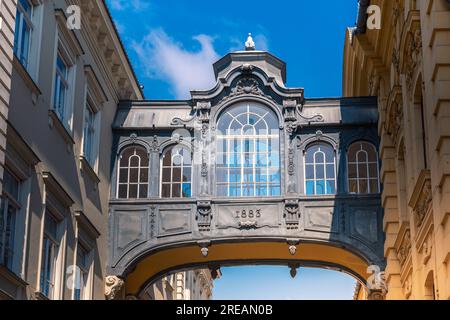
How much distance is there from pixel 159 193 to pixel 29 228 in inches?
247

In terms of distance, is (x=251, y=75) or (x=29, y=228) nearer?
(x=29, y=228)

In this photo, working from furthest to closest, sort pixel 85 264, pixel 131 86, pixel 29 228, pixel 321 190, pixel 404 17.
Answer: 1. pixel 131 86
2. pixel 321 190
3. pixel 85 264
4. pixel 404 17
5. pixel 29 228

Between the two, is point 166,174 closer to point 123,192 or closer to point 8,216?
point 123,192

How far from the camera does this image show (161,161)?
23.1m

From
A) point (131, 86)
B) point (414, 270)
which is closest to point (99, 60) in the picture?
point (131, 86)

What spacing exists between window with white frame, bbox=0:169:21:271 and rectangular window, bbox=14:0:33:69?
2199 millimetres

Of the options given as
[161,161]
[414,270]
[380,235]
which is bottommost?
[414,270]

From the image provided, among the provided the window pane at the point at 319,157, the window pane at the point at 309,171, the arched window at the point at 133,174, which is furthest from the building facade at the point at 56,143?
the window pane at the point at 319,157

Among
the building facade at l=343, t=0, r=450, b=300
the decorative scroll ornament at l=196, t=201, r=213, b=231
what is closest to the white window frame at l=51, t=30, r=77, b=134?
the decorative scroll ornament at l=196, t=201, r=213, b=231

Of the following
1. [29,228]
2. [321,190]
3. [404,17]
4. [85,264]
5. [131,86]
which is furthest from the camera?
[131,86]

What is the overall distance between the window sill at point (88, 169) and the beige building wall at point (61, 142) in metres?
0.02

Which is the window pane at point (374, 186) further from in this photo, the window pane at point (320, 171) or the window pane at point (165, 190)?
the window pane at point (165, 190)

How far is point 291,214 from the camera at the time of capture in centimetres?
2209

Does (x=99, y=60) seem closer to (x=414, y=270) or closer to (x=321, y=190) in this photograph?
(x=321, y=190)
